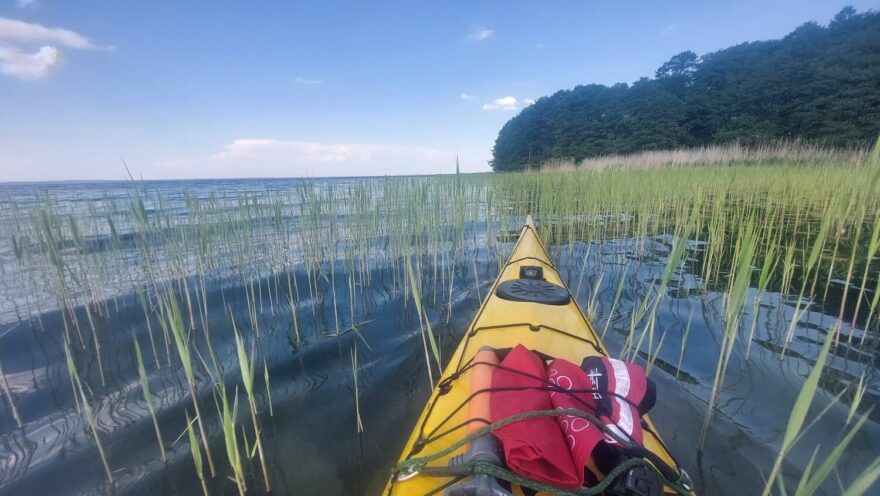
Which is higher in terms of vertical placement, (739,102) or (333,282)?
(739,102)

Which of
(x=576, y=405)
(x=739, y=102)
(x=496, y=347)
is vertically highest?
(x=739, y=102)

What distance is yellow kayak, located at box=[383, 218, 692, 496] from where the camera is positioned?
1.11 metres

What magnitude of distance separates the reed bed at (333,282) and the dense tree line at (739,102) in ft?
77.6

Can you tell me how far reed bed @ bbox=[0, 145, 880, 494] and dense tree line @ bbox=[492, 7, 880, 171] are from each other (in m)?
23.7

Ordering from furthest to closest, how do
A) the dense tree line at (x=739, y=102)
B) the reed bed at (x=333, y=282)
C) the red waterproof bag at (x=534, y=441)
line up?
the dense tree line at (x=739, y=102), the reed bed at (x=333, y=282), the red waterproof bag at (x=534, y=441)

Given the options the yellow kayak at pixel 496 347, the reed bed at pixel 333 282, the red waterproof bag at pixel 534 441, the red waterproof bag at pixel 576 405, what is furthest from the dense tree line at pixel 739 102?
the red waterproof bag at pixel 534 441

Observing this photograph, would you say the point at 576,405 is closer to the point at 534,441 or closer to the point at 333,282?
the point at 534,441

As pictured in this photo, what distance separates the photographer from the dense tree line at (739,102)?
20047mm

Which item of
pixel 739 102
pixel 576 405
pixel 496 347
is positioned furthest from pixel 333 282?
pixel 739 102

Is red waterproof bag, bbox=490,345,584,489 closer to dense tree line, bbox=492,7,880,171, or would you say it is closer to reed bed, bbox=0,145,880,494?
reed bed, bbox=0,145,880,494

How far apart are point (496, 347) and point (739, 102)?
3533cm

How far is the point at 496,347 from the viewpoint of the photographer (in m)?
2.00

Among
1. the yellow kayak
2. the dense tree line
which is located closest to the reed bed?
the yellow kayak

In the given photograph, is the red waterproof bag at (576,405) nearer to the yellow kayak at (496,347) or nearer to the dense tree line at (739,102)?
the yellow kayak at (496,347)
